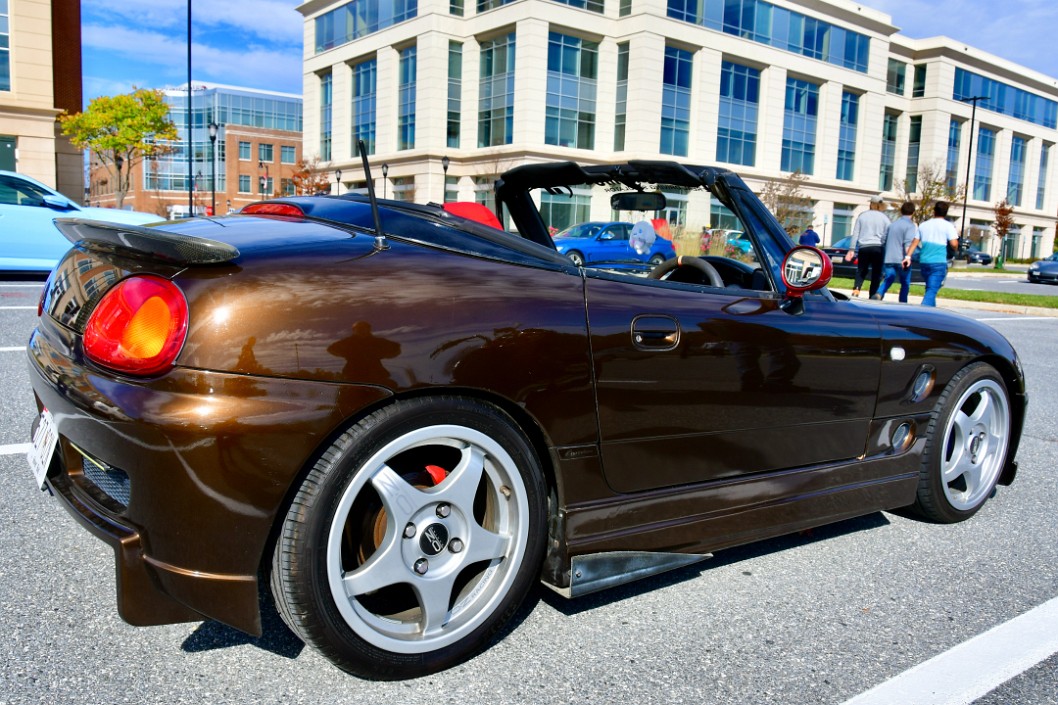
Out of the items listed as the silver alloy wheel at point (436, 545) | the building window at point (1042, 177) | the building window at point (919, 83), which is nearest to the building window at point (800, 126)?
the building window at point (919, 83)

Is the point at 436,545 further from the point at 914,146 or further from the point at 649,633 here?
the point at 914,146

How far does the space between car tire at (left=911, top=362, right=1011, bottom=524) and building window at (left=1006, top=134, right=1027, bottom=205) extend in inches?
3103

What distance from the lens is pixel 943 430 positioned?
338 cm

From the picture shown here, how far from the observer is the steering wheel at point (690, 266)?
10.2 feet

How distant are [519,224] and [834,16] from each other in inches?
2262

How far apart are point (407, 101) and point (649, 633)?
49.9 m

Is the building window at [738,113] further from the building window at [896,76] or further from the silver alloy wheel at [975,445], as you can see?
the silver alloy wheel at [975,445]

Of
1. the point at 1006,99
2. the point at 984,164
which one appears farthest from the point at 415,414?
the point at 1006,99

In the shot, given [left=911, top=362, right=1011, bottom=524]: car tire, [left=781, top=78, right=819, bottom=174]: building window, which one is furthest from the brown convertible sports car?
[left=781, top=78, right=819, bottom=174]: building window

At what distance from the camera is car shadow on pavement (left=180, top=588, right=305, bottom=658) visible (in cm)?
223

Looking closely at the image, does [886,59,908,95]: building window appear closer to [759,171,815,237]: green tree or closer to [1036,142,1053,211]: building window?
[759,171,815,237]: green tree

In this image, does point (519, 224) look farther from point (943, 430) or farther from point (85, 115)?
point (85, 115)

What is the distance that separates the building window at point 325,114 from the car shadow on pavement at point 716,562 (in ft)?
185

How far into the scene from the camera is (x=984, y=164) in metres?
68.6
